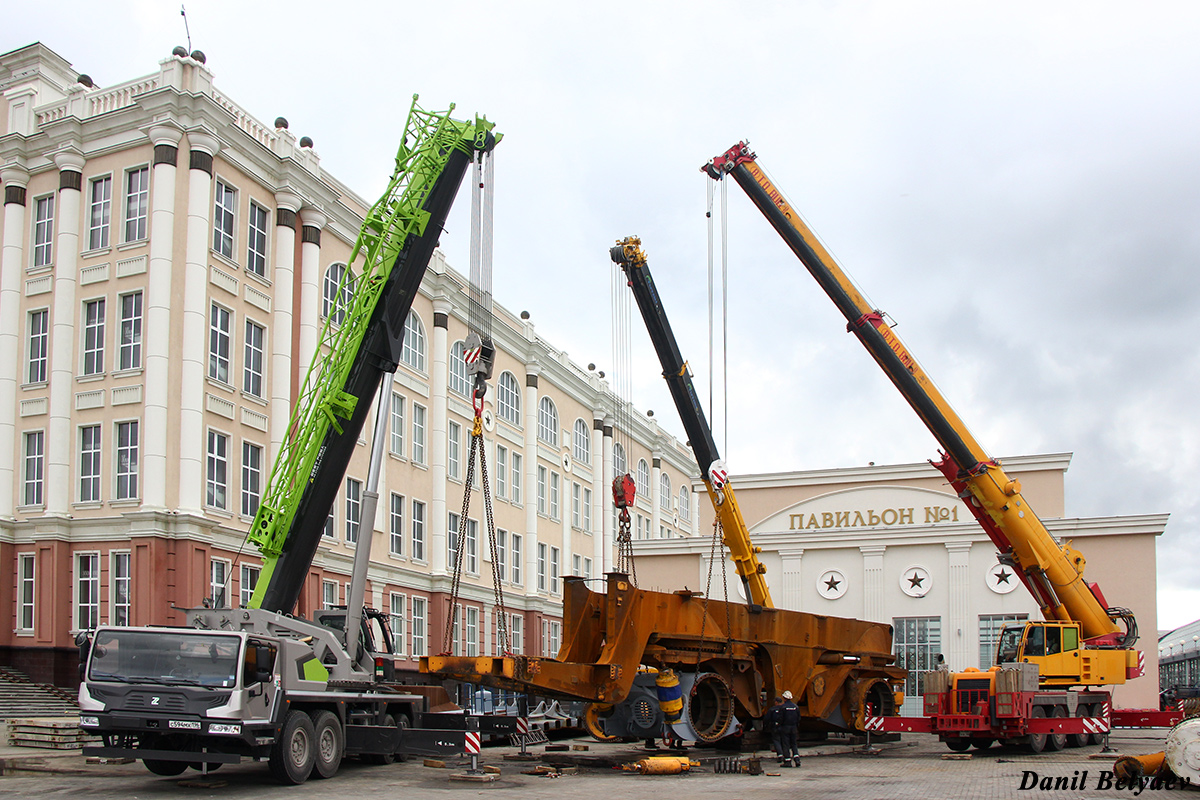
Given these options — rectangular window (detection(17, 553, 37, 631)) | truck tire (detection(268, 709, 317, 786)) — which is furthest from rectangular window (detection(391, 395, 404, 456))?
truck tire (detection(268, 709, 317, 786))

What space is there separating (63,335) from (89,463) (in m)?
3.62

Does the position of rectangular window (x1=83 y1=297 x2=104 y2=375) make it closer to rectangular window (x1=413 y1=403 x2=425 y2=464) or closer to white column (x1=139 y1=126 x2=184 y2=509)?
white column (x1=139 y1=126 x2=184 y2=509)

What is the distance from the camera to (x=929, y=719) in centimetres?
2153

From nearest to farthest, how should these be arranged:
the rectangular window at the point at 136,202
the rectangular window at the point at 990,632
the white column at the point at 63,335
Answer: the white column at the point at 63,335
the rectangular window at the point at 136,202
the rectangular window at the point at 990,632

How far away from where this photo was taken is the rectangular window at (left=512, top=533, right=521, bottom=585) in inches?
1977

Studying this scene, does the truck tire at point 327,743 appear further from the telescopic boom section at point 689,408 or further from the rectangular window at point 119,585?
the rectangular window at point 119,585

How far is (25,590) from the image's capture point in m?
30.4

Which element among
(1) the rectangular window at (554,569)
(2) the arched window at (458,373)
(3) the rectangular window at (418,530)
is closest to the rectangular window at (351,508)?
(3) the rectangular window at (418,530)

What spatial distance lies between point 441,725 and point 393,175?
9.57m

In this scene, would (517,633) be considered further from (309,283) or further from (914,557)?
(309,283)

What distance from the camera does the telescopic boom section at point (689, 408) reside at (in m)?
25.2

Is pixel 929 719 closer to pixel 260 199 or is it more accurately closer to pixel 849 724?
pixel 849 724

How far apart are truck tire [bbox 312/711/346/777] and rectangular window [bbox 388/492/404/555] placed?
75.7ft

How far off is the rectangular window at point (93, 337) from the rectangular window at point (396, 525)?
12017mm
